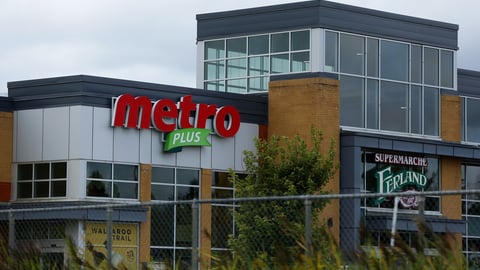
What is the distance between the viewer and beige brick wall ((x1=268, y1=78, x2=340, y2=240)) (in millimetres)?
43156

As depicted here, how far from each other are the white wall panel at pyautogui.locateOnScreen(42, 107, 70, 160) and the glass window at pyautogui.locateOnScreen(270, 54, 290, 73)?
1021cm

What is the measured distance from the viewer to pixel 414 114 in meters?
47.0

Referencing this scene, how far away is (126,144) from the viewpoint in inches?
1575

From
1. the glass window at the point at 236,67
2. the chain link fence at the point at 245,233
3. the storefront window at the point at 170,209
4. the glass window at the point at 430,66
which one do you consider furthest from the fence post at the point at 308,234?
the glass window at the point at 430,66

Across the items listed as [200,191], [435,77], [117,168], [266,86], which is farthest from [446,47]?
[117,168]

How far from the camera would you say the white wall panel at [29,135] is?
3988 centimetres

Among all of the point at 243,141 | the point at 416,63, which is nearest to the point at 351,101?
the point at 416,63

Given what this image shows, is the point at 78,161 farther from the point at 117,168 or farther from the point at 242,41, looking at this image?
the point at 242,41

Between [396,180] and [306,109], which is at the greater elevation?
[306,109]

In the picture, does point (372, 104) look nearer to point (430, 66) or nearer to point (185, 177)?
point (430, 66)

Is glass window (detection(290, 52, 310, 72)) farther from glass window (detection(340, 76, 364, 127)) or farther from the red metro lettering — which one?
the red metro lettering

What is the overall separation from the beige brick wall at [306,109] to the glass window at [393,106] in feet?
8.76

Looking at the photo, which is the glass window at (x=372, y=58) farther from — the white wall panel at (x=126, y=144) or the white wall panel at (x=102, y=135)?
the white wall panel at (x=102, y=135)

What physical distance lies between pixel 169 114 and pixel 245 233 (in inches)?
344
